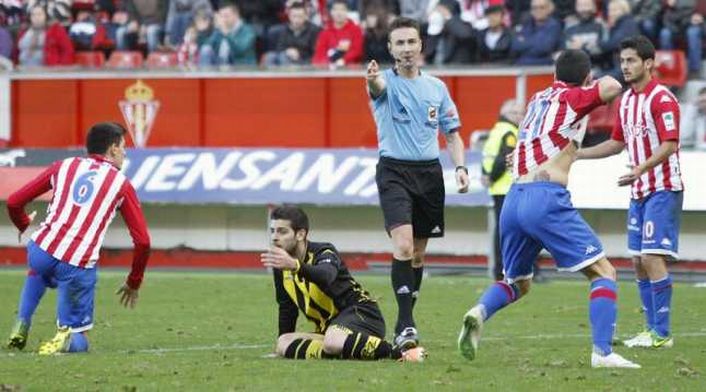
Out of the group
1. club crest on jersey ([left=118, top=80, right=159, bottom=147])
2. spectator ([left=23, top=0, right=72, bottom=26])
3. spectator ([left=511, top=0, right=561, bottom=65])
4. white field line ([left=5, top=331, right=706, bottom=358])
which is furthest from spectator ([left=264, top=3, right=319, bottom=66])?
white field line ([left=5, top=331, right=706, bottom=358])

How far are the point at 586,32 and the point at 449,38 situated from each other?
230cm

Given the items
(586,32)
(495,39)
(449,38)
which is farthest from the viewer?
(449,38)

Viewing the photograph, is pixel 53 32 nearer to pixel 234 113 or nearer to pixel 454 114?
pixel 234 113

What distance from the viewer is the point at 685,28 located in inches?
924

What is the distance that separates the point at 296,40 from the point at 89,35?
13.4ft

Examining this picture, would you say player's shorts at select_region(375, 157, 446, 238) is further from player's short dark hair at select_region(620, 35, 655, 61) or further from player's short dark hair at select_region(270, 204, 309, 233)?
player's short dark hair at select_region(620, 35, 655, 61)

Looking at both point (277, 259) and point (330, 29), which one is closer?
point (277, 259)

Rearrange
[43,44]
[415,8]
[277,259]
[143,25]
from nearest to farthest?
[277,259], [415,8], [43,44], [143,25]

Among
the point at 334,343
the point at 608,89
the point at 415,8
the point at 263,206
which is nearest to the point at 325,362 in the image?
the point at 334,343

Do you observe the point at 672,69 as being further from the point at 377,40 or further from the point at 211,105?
the point at 211,105

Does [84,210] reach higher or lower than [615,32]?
lower

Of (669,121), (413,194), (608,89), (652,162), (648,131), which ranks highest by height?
(608,89)

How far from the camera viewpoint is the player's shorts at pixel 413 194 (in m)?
12.4

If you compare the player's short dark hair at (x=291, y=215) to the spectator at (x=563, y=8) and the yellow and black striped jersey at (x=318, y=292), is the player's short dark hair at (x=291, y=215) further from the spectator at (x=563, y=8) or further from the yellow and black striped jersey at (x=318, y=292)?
the spectator at (x=563, y=8)
